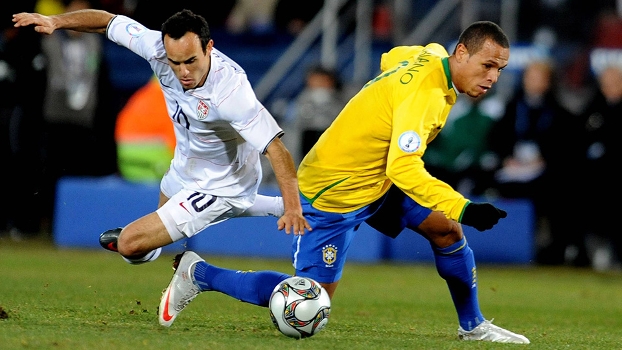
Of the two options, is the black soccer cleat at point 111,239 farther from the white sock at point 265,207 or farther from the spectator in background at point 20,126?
the spectator in background at point 20,126

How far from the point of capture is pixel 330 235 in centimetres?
630

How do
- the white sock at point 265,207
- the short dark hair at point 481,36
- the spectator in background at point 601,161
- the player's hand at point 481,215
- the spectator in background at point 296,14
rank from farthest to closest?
the spectator in background at point 296,14 → the spectator in background at point 601,161 → the white sock at point 265,207 → the short dark hair at point 481,36 → the player's hand at point 481,215

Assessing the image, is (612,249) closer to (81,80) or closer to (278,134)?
(81,80)

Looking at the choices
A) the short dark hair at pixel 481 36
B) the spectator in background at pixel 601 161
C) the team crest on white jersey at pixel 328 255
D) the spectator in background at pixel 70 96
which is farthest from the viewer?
the spectator in background at pixel 70 96

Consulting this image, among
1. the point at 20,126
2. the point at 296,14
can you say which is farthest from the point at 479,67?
the point at 20,126

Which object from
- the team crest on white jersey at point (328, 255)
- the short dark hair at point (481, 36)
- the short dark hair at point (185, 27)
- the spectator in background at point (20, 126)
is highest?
the short dark hair at point (481, 36)

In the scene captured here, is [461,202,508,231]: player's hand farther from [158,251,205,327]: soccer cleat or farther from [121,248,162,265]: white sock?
[121,248,162,265]: white sock

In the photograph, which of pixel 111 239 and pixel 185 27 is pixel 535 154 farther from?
pixel 185 27

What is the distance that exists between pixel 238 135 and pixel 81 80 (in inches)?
288

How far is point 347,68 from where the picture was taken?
45.4 ft

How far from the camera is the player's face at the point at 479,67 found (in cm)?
590

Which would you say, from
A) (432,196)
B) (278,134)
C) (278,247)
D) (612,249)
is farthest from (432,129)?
A: (612,249)

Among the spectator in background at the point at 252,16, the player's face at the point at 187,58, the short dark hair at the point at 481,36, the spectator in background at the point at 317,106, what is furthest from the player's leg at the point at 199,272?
the spectator in background at the point at 252,16

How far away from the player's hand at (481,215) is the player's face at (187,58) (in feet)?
5.49
